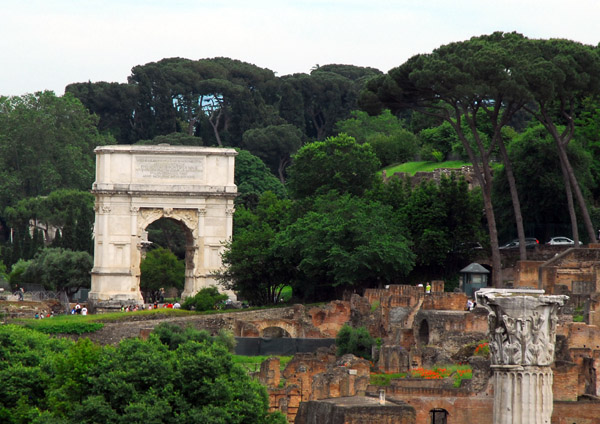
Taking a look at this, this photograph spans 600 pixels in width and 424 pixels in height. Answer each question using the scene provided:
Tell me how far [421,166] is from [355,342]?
34.7 meters

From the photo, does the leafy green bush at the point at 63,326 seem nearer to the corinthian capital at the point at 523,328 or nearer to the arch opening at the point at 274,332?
the arch opening at the point at 274,332

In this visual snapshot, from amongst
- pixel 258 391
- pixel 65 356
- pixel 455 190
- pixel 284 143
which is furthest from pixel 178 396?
pixel 284 143

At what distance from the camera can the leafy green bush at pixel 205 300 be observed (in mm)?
65375

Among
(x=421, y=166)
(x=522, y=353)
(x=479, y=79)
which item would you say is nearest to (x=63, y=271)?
(x=421, y=166)

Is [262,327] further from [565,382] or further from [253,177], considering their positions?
[253,177]

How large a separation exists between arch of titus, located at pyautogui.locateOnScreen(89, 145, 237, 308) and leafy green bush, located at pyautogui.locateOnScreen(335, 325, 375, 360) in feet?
61.5

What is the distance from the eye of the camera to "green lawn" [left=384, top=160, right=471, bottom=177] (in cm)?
8475

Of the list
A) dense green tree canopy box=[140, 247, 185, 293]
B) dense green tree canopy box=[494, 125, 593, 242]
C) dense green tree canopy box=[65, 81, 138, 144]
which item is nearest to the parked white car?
dense green tree canopy box=[494, 125, 593, 242]

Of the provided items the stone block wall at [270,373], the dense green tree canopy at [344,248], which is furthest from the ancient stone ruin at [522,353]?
the dense green tree canopy at [344,248]

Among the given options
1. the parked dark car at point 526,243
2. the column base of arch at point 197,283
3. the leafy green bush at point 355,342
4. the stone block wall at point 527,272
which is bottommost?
the leafy green bush at point 355,342

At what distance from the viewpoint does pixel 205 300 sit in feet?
215

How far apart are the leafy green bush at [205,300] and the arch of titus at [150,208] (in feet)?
16.2

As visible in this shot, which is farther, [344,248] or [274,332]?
[344,248]

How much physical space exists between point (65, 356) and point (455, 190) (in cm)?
2690
